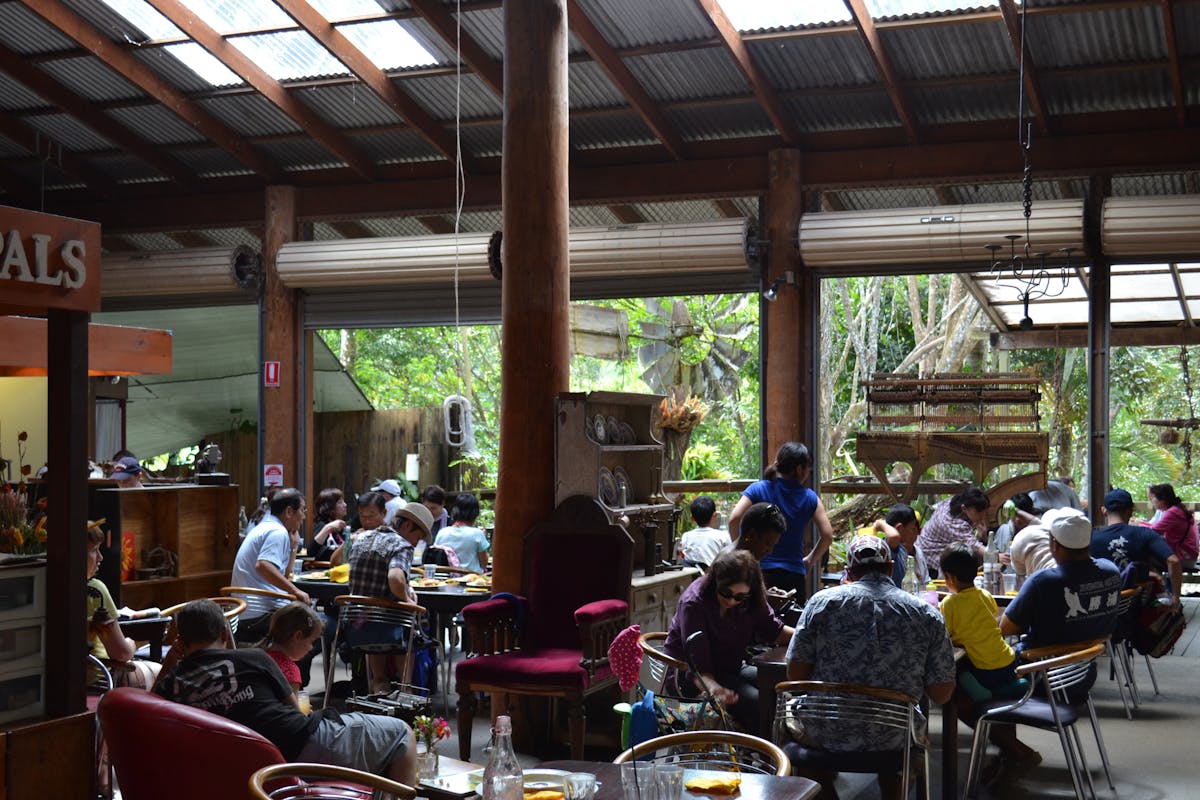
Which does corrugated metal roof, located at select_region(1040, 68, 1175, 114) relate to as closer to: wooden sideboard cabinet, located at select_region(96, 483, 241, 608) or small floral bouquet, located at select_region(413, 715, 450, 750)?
wooden sideboard cabinet, located at select_region(96, 483, 241, 608)

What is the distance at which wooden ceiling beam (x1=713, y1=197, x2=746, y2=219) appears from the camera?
10.6 m

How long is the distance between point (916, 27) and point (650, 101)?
2150 millimetres

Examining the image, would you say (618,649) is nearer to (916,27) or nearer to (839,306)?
(916,27)

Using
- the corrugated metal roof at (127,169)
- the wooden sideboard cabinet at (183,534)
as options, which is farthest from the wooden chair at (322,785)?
the corrugated metal roof at (127,169)

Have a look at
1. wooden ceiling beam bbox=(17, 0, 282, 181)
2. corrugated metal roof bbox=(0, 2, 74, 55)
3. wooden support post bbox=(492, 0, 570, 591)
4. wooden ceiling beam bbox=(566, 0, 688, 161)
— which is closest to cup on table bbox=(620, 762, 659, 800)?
wooden support post bbox=(492, 0, 570, 591)

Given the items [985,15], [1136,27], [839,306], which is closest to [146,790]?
[985,15]

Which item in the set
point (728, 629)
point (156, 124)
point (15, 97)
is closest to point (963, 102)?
point (728, 629)

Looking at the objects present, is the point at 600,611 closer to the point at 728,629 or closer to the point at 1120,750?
the point at 728,629

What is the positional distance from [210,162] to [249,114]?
117 cm

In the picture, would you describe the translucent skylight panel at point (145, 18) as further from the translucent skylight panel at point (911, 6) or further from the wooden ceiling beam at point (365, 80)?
the translucent skylight panel at point (911, 6)

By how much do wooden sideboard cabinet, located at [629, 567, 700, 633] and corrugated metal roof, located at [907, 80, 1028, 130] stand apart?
429cm

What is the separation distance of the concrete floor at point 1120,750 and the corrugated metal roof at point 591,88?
15.5 feet

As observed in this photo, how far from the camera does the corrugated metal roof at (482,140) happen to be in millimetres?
10711

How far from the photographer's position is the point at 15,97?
1110 centimetres
